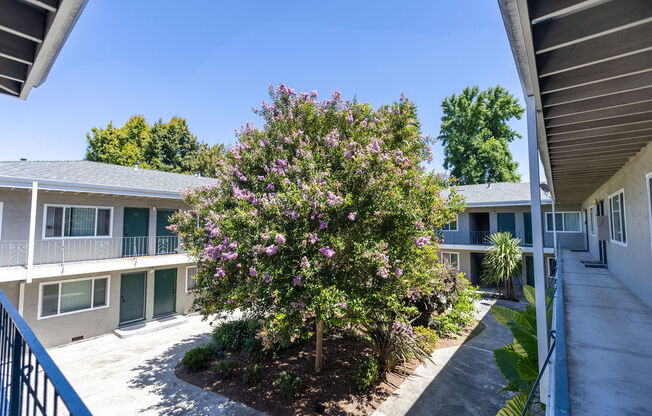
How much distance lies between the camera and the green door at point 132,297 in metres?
11.9

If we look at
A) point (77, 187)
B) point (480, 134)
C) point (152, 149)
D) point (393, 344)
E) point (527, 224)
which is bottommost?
point (393, 344)

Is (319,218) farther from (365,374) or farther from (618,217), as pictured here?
(618,217)

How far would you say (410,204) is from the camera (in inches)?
228

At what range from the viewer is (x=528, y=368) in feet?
14.7

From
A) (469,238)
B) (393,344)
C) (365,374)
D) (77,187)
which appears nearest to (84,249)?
(77,187)

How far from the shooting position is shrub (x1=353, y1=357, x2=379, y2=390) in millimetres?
6824

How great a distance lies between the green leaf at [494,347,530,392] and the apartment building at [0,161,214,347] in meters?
8.03

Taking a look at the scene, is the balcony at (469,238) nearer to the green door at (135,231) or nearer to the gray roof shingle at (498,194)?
the gray roof shingle at (498,194)

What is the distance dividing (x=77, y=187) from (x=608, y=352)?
13.1 m

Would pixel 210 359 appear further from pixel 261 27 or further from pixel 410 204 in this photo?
pixel 261 27

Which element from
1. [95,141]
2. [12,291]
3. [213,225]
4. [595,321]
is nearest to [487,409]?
[595,321]

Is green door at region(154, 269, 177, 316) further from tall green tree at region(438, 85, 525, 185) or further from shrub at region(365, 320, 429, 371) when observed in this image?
tall green tree at region(438, 85, 525, 185)

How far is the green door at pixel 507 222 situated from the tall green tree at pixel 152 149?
25.4 m

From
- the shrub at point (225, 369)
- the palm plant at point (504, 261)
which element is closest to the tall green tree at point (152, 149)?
the shrub at point (225, 369)
